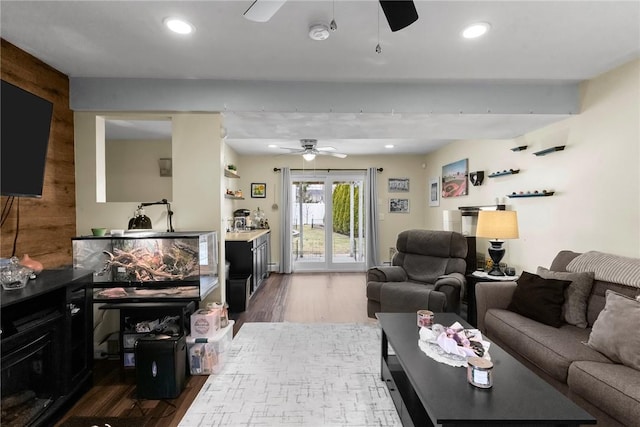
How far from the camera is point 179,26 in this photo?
1.94 meters

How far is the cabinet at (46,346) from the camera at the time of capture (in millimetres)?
1633

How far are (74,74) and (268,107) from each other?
1638 mm

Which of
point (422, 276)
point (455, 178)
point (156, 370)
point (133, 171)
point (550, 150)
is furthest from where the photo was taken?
point (455, 178)

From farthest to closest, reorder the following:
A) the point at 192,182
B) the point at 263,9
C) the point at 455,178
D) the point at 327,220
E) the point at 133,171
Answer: the point at 327,220 → the point at 455,178 → the point at 133,171 → the point at 192,182 → the point at 263,9

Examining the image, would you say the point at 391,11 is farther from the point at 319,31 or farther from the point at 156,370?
the point at 156,370

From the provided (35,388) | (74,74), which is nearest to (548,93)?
(74,74)

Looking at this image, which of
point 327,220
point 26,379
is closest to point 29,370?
point 26,379

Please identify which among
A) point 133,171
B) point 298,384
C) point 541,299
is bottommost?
point 298,384

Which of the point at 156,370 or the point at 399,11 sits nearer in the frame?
the point at 399,11

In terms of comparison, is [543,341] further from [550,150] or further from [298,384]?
[550,150]

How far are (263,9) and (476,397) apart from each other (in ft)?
6.44

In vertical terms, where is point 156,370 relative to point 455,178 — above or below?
below

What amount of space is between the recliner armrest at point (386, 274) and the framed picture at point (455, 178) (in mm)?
1885

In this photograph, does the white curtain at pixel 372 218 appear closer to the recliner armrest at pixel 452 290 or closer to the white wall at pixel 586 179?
the white wall at pixel 586 179
